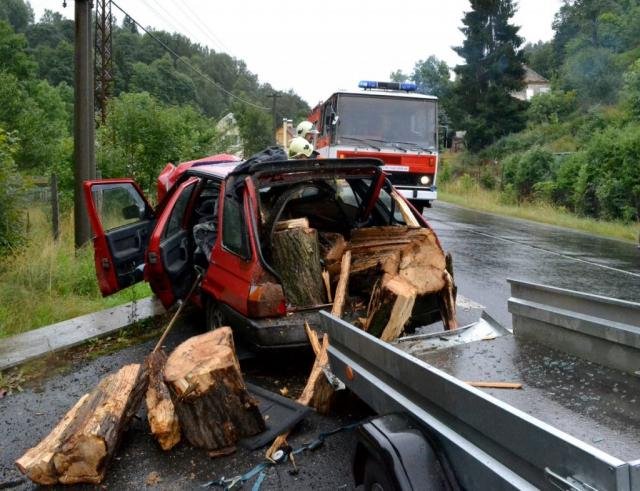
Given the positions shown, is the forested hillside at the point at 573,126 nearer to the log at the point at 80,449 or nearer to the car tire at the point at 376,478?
the log at the point at 80,449

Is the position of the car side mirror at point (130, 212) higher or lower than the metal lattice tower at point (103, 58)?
lower

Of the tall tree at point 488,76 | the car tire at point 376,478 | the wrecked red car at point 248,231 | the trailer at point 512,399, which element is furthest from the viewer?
the tall tree at point 488,76

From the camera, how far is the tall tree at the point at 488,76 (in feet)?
146

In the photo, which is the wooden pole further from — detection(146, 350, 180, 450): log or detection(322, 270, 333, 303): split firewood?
detection(146, 350, 180, 450): log

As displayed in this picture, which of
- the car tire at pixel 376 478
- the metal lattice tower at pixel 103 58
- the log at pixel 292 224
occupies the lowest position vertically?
the car tire at pixel 376 478

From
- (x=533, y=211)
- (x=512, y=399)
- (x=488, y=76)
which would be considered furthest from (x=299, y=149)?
(x=488, y=76)

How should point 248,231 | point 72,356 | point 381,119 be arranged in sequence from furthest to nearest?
point 381,119 → point 72,356 → point 248,231

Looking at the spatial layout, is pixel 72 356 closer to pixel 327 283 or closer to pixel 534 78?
pixel 327 283

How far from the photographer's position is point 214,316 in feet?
18.4

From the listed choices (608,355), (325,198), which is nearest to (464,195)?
(325,198)

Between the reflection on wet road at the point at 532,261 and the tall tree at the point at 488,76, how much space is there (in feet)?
97.0

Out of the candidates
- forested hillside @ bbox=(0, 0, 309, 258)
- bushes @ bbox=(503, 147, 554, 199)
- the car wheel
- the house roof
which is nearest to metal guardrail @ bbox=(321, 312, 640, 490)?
the car wheel

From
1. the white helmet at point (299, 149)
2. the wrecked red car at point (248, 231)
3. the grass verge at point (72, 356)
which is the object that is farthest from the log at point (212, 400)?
the white helmet at point (299, 149)

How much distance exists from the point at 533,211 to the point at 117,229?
19.2m
